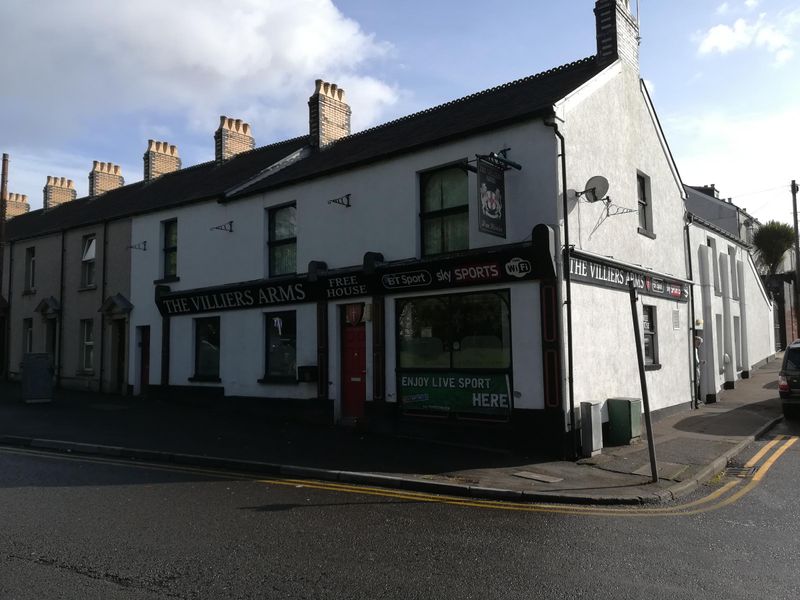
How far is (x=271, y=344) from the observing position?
1553 centimetres

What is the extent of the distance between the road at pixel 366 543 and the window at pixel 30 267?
1846 cm

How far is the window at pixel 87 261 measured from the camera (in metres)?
21.4

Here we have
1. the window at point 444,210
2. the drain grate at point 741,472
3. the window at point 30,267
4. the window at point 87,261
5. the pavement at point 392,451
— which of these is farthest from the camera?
the window at point 30,267

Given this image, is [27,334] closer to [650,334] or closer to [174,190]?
[174,190]

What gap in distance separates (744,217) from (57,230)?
34.5 metres

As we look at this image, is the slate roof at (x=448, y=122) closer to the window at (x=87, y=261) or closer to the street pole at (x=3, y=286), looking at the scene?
the window at (x=87, y=261)

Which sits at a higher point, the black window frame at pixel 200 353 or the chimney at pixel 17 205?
the chimney at pixel 17 205

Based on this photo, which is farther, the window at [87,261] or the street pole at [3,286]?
the street pole at [3,286]

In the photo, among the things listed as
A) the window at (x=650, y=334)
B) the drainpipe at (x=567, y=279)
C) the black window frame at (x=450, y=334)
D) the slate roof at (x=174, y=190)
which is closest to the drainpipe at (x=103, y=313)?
the slate roof at (x=174, y=190)

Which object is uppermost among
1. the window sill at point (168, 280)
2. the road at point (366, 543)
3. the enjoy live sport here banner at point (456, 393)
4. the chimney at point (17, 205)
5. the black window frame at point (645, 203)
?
the chimney at point (17, 205)

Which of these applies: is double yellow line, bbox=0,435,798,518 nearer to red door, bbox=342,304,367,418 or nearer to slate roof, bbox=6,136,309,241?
red door, bbox=342,304,367,418

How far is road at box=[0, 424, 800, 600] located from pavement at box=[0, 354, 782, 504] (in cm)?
51

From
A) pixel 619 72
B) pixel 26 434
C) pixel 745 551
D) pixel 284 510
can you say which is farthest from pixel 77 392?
pixel 745 551

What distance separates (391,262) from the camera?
12.7 m
